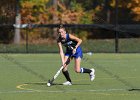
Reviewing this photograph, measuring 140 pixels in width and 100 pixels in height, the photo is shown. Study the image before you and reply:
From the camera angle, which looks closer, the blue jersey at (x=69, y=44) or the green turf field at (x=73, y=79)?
the green turf field at (x=73, y=79)


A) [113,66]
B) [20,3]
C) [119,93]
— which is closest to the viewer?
[119,93]

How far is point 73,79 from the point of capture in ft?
57.3

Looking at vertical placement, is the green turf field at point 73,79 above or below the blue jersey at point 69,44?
below

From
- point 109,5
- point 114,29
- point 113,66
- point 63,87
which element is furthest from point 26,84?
point 109,5

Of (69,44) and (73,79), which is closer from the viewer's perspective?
(69,44)

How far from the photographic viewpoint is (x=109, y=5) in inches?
1486

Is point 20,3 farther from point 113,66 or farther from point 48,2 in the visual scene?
point 113,66

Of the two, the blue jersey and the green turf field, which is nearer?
the green turf field

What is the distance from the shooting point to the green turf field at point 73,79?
43.4ft

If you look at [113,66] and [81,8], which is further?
[81,8]

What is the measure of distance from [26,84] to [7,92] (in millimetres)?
1939

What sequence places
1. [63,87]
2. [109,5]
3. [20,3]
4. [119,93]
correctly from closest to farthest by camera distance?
[119,93] < [63,87] < [20,3] < [109,5]

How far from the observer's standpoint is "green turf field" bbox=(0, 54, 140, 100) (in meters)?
13.2

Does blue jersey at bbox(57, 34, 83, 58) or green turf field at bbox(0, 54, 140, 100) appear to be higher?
blue jersey at bbox(57, 34, 83, 58)
